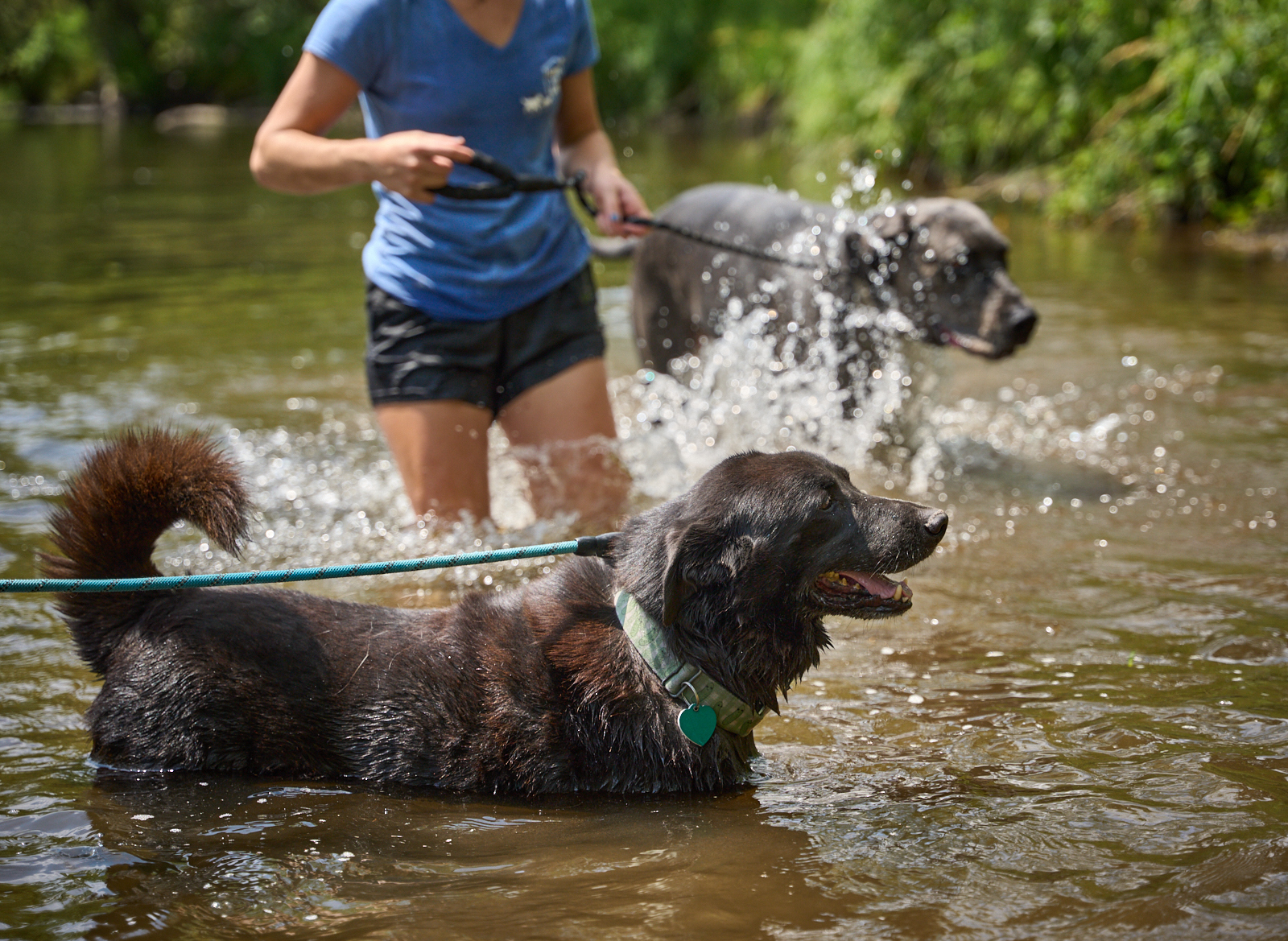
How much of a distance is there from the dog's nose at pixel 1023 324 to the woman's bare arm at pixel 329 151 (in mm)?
3718

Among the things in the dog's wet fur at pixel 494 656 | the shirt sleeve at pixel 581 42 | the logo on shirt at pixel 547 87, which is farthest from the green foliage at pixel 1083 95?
the dog's wet fur at pixel 494 656

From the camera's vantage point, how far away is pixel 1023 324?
688 centimetres

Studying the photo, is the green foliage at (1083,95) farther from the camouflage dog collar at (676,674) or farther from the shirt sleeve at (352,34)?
the camouflage dog collar at (676,674)

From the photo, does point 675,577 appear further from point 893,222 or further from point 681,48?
point 681,48

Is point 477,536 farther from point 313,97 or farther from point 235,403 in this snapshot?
point 235,403

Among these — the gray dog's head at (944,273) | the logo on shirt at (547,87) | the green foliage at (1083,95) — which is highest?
the green foliage at (1083,95)

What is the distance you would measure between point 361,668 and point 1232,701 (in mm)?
2575

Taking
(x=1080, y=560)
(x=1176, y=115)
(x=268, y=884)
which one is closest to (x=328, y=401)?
(x=1080, y=560)

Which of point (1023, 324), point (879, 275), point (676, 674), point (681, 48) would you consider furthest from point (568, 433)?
point (681, 48)

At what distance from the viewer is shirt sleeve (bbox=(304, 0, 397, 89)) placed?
4.26m

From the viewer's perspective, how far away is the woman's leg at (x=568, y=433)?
485 centimetres

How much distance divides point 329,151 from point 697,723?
220cm

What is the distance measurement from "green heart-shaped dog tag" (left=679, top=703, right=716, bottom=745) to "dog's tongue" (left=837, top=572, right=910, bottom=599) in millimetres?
543

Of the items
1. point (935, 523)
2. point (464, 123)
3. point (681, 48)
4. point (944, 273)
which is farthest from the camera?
point (681, 48)
